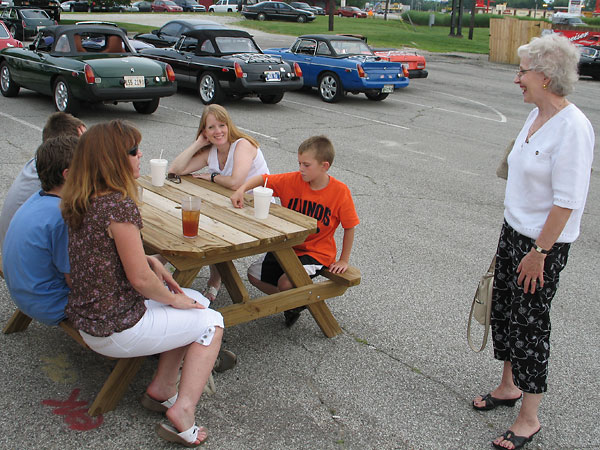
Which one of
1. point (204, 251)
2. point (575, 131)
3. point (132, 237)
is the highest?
point (575, 131)

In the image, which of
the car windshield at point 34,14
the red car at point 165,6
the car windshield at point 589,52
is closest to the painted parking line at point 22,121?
the car windshield at point 34,14

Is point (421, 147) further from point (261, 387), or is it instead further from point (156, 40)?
point (156, 40)

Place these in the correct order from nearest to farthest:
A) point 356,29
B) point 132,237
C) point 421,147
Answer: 1. point 132,237
2. point 421,147
3. point 356,29

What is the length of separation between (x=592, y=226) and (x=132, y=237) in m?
5.84

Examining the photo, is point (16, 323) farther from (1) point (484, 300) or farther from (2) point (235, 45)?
(2) point (235, 45)

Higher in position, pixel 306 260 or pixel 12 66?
pixel 12 66

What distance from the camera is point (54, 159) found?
3.05 meters

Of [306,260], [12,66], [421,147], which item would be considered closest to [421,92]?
[421,147]

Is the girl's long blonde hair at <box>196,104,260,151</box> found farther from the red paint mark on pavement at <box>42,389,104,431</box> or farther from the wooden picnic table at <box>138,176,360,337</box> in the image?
the red paint mark on pavement at <box>42,389,104,431</box>

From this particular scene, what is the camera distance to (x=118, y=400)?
3.16m

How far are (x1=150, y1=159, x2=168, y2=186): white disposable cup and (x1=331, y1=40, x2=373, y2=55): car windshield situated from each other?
11.1 meters

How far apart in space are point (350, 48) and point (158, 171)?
37.8 ft

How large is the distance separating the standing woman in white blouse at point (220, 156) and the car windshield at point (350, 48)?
10787 millimetres

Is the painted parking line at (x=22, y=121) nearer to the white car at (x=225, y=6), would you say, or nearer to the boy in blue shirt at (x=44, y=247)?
the boy in blue shirt at (x=44, y=247)
